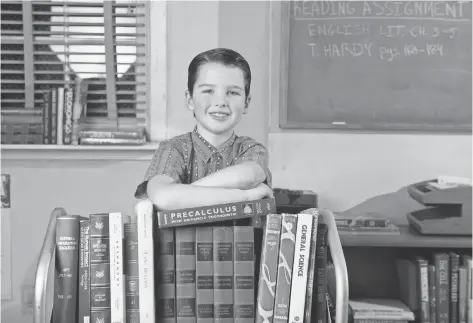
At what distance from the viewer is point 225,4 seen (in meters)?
2.43

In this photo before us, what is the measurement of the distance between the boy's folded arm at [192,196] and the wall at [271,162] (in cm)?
126

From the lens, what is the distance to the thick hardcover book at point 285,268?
1.15m

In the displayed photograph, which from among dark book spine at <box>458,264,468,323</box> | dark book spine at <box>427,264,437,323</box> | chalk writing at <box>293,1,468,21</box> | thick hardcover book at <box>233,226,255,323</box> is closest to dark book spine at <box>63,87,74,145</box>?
chalk writing at <box>293,1,468,21</box>

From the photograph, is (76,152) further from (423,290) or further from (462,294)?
(462,294)

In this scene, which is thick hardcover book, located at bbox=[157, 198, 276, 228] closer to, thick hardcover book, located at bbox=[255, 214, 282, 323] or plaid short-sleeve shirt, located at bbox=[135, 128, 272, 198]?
thick hardcover book, located at bbox=[255, 214, 282, 323]

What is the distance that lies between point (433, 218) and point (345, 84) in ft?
2.27

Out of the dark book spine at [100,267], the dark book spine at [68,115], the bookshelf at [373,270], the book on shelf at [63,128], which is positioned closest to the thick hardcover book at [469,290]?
the bookshelf at [373,270]

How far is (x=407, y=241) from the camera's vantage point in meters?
2.07

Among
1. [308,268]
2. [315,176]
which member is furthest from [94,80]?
[308,268]

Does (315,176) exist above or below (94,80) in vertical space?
below

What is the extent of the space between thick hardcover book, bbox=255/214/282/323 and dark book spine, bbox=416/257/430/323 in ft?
3.95

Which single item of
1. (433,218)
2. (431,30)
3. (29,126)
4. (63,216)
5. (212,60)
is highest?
(431,30)

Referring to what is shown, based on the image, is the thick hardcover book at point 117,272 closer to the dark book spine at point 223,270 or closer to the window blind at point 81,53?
the dark book spine at point 223,270

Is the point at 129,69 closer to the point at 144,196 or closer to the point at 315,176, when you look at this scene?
the point at 315,176
